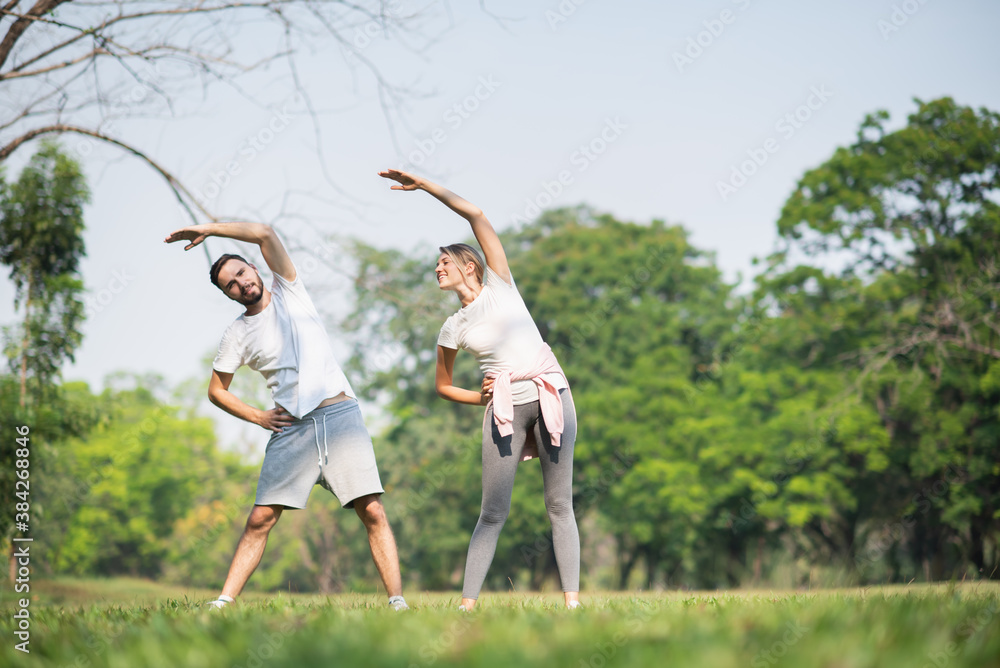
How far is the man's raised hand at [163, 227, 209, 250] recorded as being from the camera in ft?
15.4

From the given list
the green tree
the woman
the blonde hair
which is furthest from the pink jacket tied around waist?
the green tree

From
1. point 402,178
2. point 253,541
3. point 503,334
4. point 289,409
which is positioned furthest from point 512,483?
point 402,178

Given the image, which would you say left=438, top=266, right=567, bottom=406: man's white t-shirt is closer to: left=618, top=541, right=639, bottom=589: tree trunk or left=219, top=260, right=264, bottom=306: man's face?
left=219, top=260, right=264, bottom=306: man's face

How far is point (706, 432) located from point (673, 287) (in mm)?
7928

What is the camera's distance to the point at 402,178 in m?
→ 4.57

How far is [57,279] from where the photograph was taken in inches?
559

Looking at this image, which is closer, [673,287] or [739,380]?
[739,380]

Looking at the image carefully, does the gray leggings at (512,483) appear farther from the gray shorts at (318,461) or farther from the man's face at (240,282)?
the man's face at (240,282)

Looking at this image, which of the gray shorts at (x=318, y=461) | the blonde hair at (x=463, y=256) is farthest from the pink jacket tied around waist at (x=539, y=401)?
the gray shorts at (x=318, y=461)

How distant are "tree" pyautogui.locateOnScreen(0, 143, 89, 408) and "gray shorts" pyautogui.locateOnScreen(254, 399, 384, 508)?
11.1 metres

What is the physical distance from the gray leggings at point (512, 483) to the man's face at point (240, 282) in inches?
62.7

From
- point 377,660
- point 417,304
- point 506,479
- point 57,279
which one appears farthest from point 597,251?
point 377,660

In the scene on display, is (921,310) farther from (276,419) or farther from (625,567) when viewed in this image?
(276,419)

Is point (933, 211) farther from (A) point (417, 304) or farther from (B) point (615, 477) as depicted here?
(A) point (417, 304)
